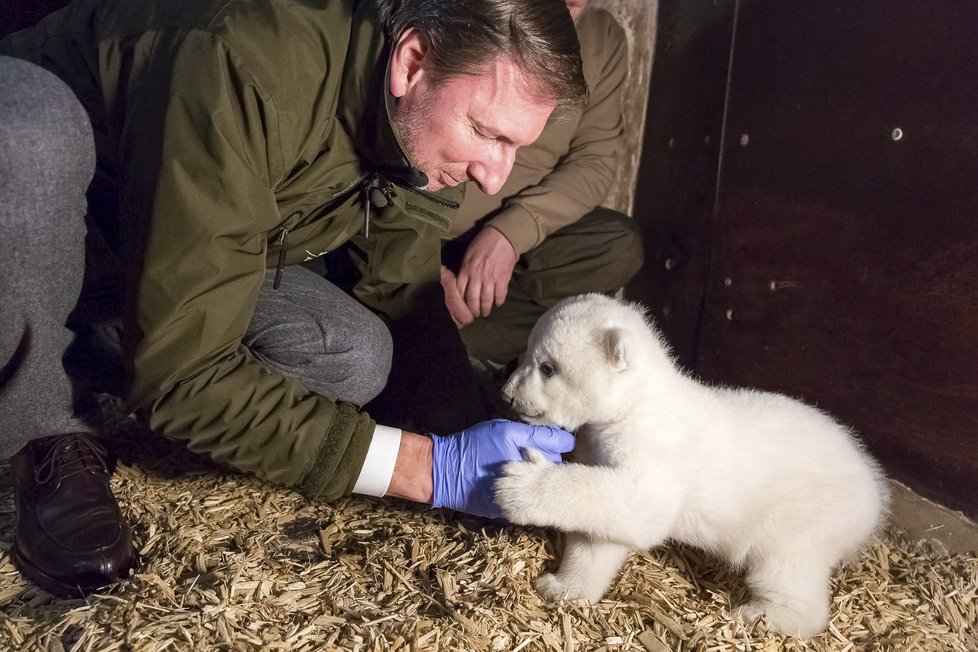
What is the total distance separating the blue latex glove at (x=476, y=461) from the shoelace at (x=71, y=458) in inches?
43.0

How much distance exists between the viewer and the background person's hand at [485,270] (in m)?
3.56

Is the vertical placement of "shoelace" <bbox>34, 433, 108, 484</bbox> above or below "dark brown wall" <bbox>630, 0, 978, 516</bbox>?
below

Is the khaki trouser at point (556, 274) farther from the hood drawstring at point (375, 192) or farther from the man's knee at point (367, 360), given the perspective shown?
the hood drawstring at point (375, 192)

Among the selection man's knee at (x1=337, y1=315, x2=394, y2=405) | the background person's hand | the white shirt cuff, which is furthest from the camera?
the background person's hand

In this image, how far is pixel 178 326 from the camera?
7.02 feet

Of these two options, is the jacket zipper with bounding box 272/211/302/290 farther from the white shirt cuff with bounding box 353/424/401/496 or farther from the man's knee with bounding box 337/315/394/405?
the white shirt cuff with bounding box 353/424/401/496

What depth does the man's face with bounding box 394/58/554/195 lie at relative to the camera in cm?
237

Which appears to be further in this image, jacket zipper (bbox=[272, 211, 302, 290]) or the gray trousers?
jacket zipper (bbox=[272, 211, 302, 290])

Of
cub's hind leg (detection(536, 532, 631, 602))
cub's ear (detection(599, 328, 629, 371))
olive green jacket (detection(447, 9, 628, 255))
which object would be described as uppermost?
olive green jacket (detection(447, 9, 628, 255))

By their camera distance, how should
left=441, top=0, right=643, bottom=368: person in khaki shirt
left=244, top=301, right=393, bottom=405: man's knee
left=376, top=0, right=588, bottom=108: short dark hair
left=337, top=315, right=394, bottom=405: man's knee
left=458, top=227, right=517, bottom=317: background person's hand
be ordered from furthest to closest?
1. left=441, top=0, right=643, bottom=368: person in khaki shirt
2. left=458, top=227, right=517, bottom=317: background person's hand
3. left=337, top=315, right=394, bottom=405: man's knee
4. left=244, top=301, right=393, bottom=405: man's knee
5. left=376, top=0, right=588, bottom=108: short dark hair

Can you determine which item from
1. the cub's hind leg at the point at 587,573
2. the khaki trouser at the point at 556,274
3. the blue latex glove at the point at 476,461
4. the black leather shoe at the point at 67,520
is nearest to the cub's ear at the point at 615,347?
the blue latex glove at the point at 476,461

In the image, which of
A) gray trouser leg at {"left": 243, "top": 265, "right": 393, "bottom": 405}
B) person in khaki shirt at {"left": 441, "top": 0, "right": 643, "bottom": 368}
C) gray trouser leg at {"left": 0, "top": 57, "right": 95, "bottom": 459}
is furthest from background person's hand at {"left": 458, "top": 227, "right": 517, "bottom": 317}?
gray trouser leg at {"left": 0, "top": 57, "right": 95, "bottom": 459}

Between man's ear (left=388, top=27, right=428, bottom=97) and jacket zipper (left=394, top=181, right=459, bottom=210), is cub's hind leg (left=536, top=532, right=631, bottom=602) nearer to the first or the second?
jacket zipper (left=394, top=181, right=459, bottom=210)

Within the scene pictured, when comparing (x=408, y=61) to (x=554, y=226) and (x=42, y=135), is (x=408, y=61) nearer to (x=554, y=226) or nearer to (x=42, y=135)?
(x=42, y=135)
